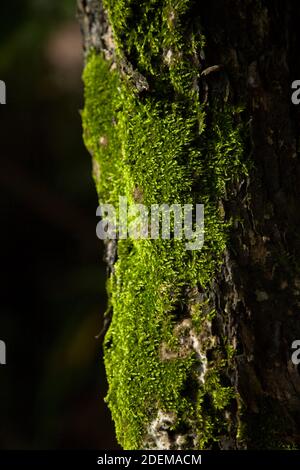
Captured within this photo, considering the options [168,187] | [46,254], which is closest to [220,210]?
[168,187]

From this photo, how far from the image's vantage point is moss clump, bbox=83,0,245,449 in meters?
1.10

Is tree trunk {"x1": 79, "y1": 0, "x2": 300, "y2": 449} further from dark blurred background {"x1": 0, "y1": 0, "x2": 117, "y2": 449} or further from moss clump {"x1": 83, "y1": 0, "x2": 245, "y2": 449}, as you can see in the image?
dark blurred background {"x1": 0, "y1": 0, "x2": 117, "y2": 449}

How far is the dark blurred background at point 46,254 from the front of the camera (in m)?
3.48

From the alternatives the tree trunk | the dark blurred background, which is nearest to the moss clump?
the tree trunk

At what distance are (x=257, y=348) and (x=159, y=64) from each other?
566mm

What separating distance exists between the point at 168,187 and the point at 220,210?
4.3 inches

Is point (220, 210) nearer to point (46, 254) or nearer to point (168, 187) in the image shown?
point (168, 187)

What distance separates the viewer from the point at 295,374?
1.11 metres

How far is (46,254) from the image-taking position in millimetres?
3826

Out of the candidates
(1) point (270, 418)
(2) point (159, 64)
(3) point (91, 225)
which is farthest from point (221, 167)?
(3) point (91, 225)

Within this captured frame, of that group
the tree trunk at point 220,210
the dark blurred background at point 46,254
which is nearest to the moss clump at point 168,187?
the tree trunk at point 220,210

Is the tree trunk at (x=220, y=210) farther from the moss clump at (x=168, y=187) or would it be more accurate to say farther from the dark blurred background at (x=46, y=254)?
the dark blurred background at (x=46, y=254)

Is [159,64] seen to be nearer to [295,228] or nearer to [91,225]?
[295,228]

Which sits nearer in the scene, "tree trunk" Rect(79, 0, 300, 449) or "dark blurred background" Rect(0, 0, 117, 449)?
"tree trunk" Rect(79, 0, 300, 449)
